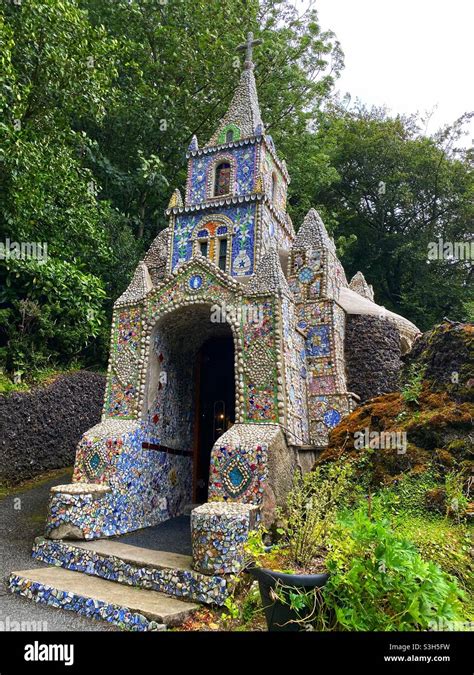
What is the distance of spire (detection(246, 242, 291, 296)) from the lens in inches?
329

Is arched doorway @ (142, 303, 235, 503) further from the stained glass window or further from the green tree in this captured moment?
the green tree

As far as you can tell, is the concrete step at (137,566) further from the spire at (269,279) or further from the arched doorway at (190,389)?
the spire at (269,279)

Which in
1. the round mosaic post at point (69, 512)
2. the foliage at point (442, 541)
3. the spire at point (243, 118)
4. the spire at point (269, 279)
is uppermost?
the spire at point (243, 118)

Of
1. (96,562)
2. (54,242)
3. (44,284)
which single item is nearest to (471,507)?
(96,562)

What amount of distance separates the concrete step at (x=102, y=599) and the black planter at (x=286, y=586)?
146 centimetres

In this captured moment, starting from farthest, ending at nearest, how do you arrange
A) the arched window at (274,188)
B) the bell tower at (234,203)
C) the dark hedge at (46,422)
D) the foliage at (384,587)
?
the arched window at (274,188) < the bell tower at (234,203) < the dark hedge at (46,422) < the foliage at (384,587)

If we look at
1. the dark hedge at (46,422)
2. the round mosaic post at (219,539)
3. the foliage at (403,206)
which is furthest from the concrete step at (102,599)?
the foliage at (403,206)

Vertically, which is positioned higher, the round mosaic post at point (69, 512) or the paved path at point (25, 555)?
the round mosaic post at point (69, 512)

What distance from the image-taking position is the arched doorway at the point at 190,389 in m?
9.48

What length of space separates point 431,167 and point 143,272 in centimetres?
2019

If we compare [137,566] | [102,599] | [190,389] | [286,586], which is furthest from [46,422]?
[286,586]

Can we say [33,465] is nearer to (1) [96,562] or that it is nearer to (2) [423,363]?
(1) [96,562]

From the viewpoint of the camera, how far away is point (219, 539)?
5531mm

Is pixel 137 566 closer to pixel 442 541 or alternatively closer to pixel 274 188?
pixel 442 541
